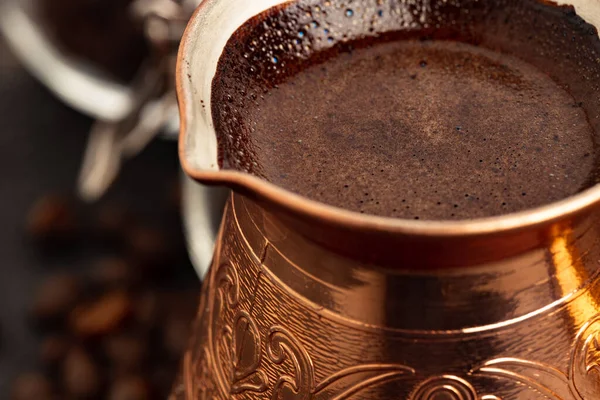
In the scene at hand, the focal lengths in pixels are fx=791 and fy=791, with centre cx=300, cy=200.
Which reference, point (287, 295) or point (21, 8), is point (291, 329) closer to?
point (287, 295)

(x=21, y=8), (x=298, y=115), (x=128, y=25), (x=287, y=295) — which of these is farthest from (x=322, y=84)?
(x=21, y=8)

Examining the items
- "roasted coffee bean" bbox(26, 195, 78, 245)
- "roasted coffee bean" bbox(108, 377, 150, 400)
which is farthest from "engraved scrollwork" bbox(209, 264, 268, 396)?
"roasted coffee bean" bbox(26, 195, 78, 245)

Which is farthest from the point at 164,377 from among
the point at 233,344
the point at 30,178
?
the point at 233,344

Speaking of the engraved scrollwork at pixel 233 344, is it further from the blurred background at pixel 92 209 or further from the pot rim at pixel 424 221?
the blurred background at pixel 92 209

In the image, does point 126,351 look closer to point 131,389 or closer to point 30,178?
point 131,389

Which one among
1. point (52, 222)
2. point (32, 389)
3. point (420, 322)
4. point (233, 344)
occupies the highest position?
point (420, 322)

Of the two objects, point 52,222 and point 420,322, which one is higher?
point 420,322
